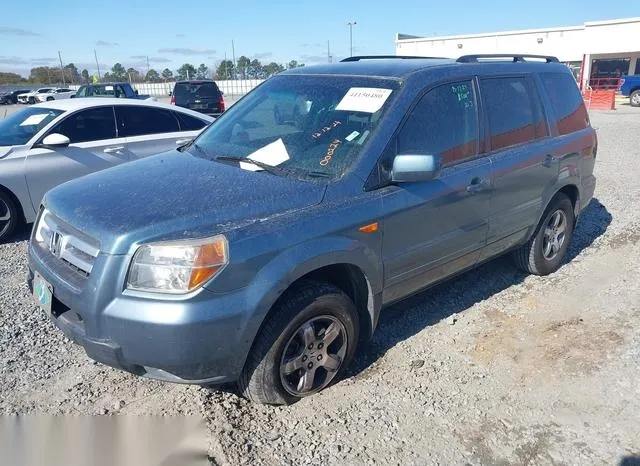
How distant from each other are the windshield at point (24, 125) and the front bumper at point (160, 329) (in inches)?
169

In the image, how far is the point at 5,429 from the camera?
2883 millimetres

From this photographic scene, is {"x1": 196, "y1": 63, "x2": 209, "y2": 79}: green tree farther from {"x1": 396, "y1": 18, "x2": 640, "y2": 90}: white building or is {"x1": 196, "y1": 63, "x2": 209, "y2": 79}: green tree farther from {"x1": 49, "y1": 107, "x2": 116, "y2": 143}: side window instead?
{"x1": 49, "y1": 107, "x2": 116, "y2": 143}: side window

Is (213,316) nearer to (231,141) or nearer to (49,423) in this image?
(49,423)

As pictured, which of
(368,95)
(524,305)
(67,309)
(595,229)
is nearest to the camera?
(67,309)

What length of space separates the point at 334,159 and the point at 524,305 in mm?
2334

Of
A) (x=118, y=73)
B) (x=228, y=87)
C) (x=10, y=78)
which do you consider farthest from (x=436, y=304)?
(x=10, y=78)

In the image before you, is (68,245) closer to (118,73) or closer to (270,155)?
(270,155)

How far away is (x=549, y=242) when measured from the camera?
5.03m

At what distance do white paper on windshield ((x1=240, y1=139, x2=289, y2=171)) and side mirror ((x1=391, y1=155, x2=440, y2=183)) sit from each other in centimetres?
70

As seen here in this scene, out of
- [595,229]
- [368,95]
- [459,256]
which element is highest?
[368,95]

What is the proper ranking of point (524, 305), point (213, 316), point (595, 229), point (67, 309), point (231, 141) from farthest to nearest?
point (595, 229)
point (524, 305)
point (231, 141)
point (67, 309)
point (213, 316)

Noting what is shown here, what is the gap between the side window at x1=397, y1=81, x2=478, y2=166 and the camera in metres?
3.41

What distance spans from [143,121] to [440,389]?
529 cm

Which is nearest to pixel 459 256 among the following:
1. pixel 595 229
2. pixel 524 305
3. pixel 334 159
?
pixel 524 305
